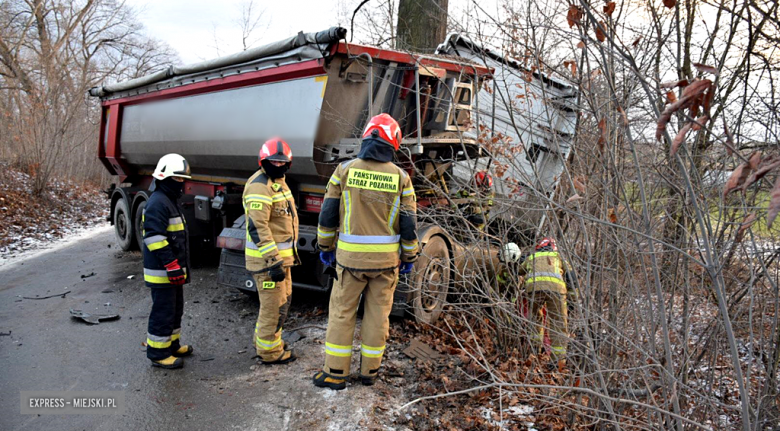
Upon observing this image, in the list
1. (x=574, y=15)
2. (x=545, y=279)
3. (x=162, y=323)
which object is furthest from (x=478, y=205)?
(x=162, y=323)

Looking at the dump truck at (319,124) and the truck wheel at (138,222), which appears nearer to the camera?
the dump truck at (319,124)

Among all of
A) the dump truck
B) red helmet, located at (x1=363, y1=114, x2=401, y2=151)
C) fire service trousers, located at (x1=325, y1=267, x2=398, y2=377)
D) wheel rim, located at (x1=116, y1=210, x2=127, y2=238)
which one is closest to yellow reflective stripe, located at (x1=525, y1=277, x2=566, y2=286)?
the dump truck

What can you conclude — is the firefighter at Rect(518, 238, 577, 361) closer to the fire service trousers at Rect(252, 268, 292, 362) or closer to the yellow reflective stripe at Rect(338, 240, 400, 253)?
the yellow reflective stripe at Rect(338, 240, 400, 253)

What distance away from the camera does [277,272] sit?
390cm

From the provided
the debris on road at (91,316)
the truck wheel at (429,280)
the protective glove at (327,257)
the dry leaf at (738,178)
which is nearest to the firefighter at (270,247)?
the protective glove at (327,257)

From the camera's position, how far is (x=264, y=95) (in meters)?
5.26

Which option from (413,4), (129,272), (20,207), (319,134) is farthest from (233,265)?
(20,207)

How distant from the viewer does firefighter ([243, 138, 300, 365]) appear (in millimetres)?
3920

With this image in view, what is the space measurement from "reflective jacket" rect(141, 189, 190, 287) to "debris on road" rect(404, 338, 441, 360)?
194cm

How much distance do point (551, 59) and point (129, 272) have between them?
607 cm

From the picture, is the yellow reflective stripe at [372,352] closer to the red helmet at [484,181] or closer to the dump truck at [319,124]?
the dump truck at [319,124]

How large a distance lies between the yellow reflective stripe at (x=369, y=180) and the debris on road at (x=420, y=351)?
1.45 m

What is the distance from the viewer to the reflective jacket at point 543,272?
11.7 ft

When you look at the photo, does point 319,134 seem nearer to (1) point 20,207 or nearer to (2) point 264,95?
(2) point 264,95
